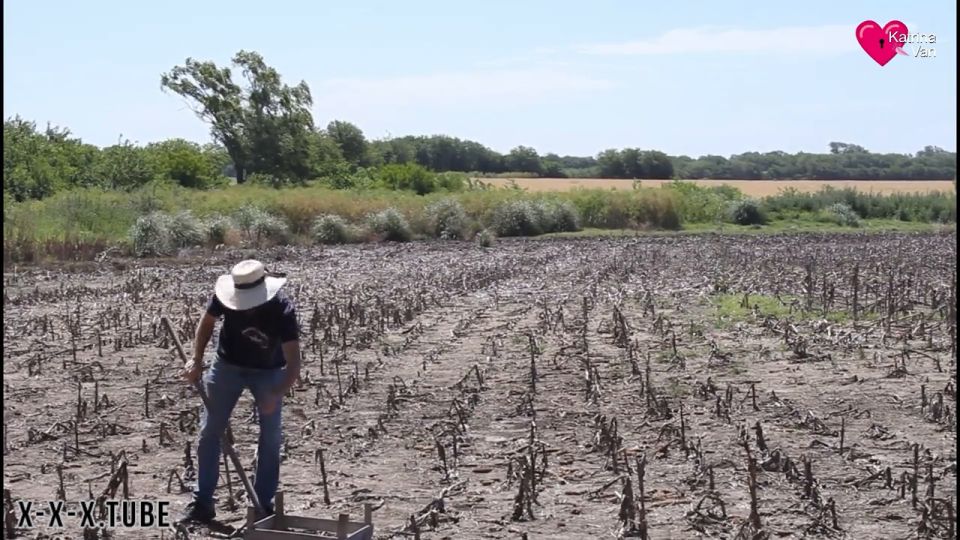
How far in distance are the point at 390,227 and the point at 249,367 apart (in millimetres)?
35166

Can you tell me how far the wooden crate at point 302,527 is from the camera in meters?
6.31

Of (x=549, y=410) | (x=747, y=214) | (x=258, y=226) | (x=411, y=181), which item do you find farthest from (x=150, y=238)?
(x=747, y=214)

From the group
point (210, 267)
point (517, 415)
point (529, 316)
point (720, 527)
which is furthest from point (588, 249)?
point (720, 527)

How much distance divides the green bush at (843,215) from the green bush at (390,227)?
19.1 meters

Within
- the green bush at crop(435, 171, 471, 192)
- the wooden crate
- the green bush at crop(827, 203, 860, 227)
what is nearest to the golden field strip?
the green bush at crop(435, 171, 471, 192)

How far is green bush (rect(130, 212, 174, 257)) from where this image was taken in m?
34.0

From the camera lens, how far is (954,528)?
688cm

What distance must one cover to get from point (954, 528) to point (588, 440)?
3355 millimetres

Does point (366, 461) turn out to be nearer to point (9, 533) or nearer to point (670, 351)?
point (9, 533)

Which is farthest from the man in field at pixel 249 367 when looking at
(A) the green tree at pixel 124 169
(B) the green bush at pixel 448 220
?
(A) the green tree at pixel 124 169

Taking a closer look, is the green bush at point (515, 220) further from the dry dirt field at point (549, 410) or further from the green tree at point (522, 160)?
the green tree at point (522, 160)

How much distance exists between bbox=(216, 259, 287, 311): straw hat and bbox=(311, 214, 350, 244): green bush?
111ft

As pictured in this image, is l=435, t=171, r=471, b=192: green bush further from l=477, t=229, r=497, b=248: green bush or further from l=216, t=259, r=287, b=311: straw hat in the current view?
l=216, t=259, r=287, b=311: straw hat

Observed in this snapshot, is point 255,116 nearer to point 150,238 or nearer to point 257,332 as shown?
point 150,238
